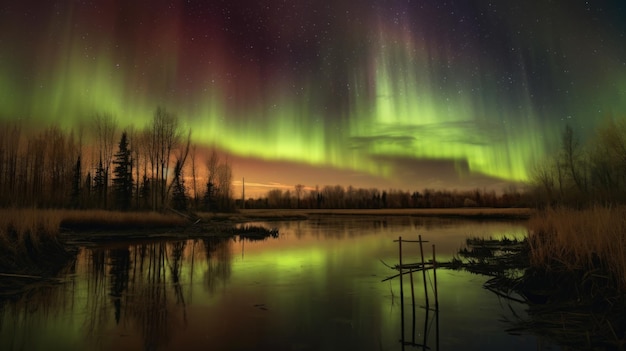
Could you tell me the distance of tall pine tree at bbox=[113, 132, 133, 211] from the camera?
215ft

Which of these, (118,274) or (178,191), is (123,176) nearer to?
(178,191)

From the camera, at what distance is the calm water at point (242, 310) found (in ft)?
37.2

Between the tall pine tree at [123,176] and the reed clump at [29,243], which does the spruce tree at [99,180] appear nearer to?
the tall pine tree at [123,176]

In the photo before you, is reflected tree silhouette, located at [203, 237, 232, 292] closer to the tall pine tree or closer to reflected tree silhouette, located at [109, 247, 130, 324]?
reflected tree silhouette, located at [109, 247, 130, 324]

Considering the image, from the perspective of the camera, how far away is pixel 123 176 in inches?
2648

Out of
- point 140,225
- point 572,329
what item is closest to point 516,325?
point 572,329

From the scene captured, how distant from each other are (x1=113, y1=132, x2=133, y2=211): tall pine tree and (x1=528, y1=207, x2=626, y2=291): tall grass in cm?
6155

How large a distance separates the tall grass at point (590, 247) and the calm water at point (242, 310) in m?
2.66

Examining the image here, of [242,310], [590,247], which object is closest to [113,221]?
[242,310]

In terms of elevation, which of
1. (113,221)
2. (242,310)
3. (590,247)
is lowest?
(242,310)

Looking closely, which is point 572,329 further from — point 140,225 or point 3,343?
point 140,225

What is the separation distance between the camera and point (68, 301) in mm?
15383

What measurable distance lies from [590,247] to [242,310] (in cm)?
1301

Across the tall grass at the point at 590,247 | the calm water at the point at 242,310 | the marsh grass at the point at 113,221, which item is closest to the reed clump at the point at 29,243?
the calm water at the point at 242,310
